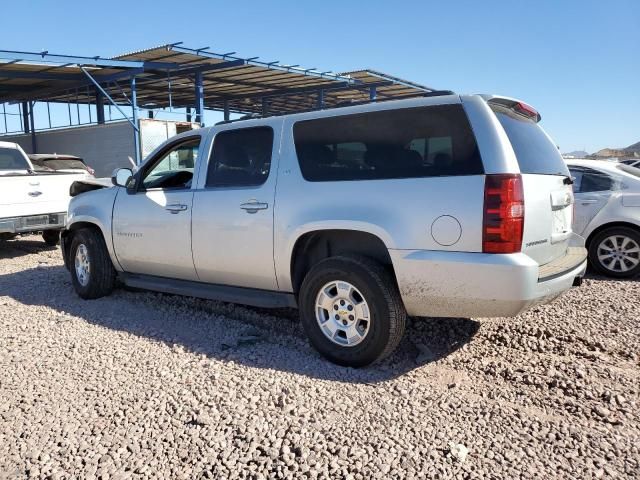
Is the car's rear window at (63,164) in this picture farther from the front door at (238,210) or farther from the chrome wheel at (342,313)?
the chrome wheel at (342,313)

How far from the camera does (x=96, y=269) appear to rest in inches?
230

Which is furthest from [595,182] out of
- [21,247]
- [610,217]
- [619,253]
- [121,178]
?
[21,247]

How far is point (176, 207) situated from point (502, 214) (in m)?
3.03

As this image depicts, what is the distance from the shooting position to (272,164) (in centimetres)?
435

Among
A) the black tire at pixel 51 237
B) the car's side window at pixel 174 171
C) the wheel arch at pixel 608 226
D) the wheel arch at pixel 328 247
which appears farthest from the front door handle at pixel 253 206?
the black tire at pixel 51 237

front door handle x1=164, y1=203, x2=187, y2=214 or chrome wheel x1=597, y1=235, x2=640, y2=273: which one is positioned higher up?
front door handle x1=164, y1=203, x2=187, y2=214

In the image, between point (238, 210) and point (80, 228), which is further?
point (80, 228)

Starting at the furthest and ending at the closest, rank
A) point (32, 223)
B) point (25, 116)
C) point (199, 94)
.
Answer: point (25, 116) → point (199, 94) → point (32, 223)

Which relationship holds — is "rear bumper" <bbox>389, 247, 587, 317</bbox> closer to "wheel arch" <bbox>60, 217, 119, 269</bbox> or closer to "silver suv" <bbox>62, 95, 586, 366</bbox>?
"silver suv" <bbox>62, 95, 586, 366</bbox>

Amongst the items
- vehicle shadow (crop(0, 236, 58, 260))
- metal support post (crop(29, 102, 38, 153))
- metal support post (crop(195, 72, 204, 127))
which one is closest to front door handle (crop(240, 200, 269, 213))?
vehicle shadow (crop(0, 236, 58, 260))

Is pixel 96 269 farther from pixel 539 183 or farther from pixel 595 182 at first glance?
pixel 595 182

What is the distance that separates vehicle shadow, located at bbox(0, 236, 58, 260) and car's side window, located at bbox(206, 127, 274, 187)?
6.16 meters

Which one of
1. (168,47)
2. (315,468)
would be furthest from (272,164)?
(168,47)

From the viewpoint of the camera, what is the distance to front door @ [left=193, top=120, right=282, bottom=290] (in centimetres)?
433
